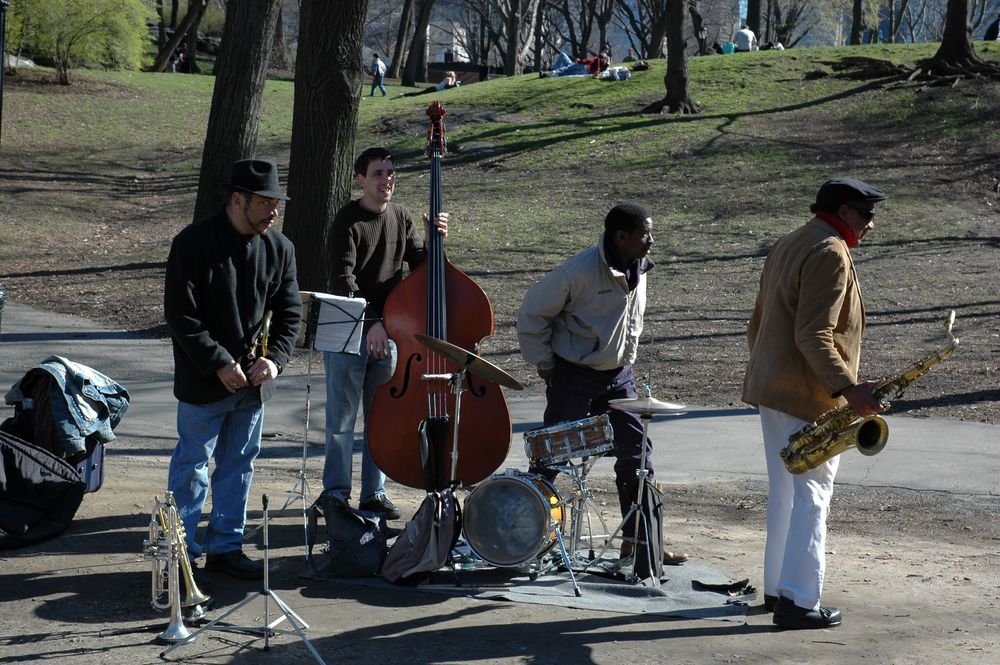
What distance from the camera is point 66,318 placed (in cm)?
1298

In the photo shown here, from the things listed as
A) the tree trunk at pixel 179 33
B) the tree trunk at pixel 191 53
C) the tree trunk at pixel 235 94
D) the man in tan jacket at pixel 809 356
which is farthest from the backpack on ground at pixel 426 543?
the tree trunk at pixel 191 53

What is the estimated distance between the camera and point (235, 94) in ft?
38.1

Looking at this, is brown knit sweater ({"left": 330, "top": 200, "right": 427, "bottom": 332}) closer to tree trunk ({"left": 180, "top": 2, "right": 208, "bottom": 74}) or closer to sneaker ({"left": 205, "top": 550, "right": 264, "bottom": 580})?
sneaker ({"left": 205, "top": 550, "right": 264, "bottom": 580})

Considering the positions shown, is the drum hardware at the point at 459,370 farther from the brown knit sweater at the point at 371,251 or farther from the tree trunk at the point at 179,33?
the tree trunk at the point at 179,33

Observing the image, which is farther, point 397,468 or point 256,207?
point 397,468

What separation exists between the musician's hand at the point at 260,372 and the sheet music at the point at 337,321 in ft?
1.55

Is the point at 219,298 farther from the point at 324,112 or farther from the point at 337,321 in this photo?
the point at 324,112

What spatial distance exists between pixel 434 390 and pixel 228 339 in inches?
42.5

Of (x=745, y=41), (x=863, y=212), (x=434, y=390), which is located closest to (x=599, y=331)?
(x=434, y=390)

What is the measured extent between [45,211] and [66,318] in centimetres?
821

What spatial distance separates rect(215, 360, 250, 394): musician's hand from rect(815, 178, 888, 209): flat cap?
2.76 meters

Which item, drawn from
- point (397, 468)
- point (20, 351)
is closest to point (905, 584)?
point (397, 468)

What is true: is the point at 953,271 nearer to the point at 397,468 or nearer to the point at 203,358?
the point at 397,468

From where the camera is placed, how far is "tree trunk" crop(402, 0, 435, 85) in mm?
39812
